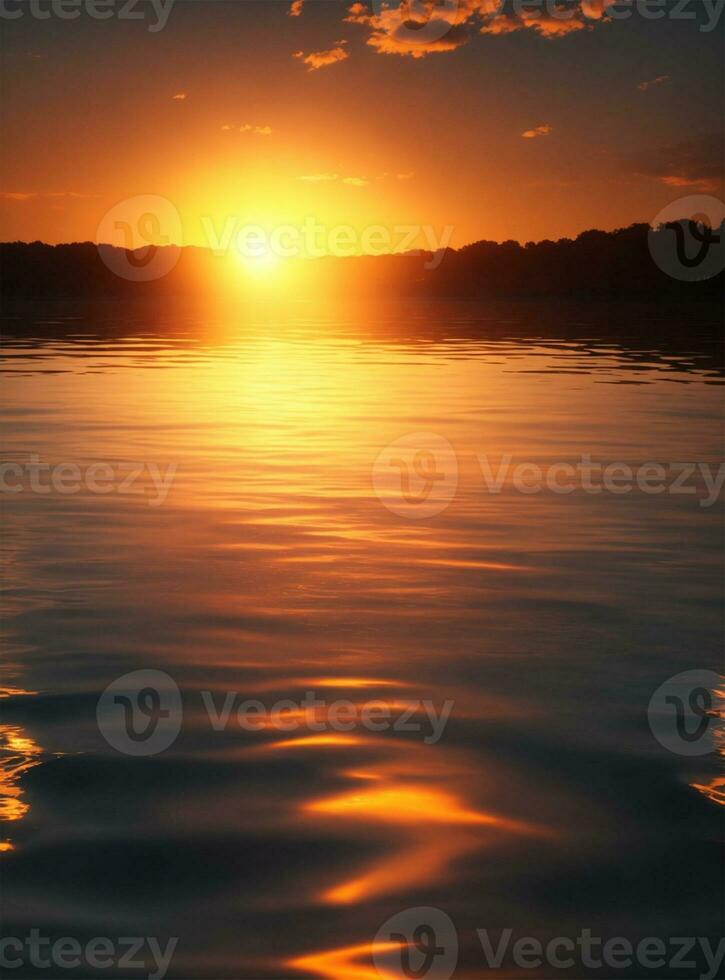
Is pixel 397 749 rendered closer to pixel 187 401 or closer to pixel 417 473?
pixel 417 473

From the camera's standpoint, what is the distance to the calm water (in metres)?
4.10

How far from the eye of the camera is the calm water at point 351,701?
410cm

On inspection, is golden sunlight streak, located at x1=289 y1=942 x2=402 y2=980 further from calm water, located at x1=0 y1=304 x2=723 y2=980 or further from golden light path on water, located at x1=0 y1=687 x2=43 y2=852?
golden light path on water, located at x1=0 y1=687 x2=43 y2=852

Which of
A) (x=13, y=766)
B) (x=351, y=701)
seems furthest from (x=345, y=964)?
(x=351, y=701)

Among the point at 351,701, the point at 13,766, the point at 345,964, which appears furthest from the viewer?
the point at 351,701

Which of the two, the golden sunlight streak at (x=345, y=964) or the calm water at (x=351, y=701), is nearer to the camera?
the golden sunlight streak at (x=345, y=964)

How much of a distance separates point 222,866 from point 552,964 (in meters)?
1.16

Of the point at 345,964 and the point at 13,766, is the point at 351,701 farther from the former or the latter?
the point at 345,964

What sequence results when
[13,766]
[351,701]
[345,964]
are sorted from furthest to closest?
1. [351,701]
2. [13,766]
3. [345,964]

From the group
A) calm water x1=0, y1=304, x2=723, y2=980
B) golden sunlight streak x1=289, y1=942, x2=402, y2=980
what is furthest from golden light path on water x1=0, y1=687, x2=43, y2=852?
golden sunlight streak x1=289, y1=942, x2=402, y2=980

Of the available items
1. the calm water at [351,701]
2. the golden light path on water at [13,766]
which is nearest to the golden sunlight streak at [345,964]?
the calm water at [351,701]

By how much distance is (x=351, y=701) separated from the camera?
19.8ft

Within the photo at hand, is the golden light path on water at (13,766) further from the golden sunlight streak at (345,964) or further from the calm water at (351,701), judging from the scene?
the golden sunlight streak at (345,964)

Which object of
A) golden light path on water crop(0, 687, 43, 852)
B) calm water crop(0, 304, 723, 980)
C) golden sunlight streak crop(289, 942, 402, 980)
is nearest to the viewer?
golden sunlight streak crop(289, 942, 402, 980)
